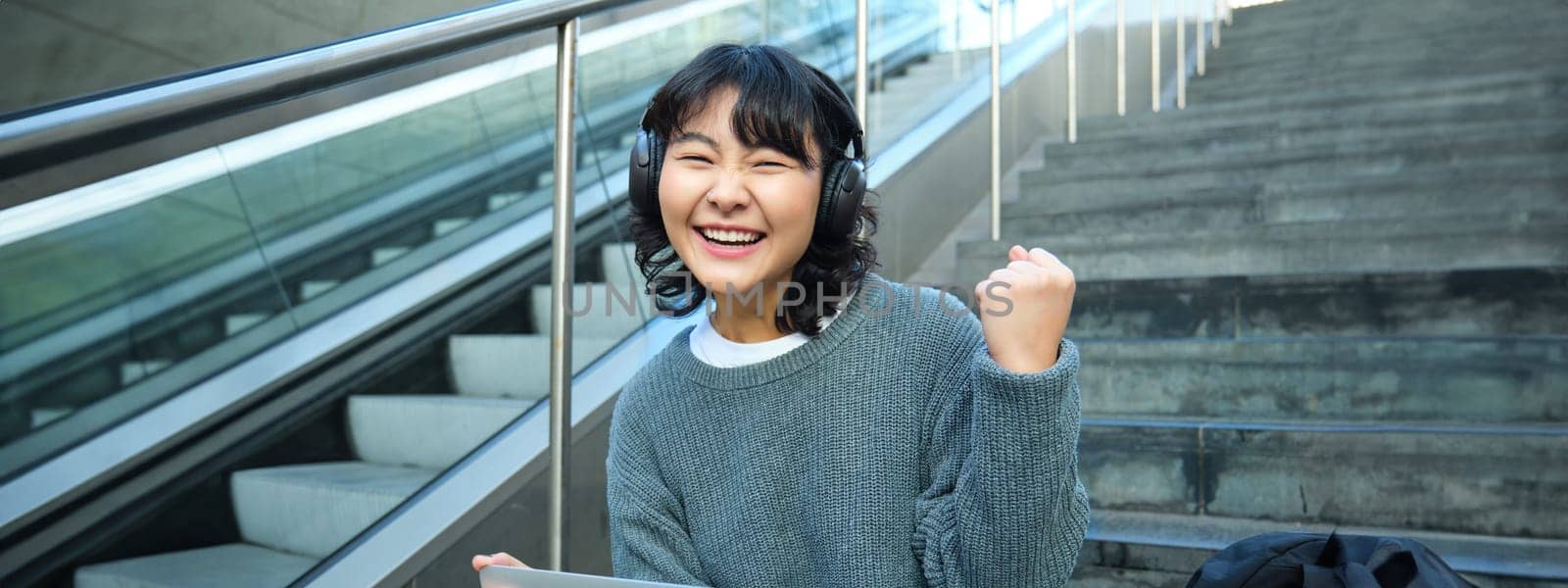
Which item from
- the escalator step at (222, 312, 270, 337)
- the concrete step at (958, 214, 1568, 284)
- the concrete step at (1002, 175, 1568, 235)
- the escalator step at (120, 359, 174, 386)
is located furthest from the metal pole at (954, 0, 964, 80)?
the escalator step at (120, 359, 174, 386)

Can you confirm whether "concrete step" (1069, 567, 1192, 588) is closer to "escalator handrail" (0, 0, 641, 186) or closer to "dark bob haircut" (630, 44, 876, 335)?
"dark bob haircut" (630, 44, 876, 335)

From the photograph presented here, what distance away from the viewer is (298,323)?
197 cm

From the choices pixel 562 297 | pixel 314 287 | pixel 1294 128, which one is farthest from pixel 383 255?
pixel 1294 128

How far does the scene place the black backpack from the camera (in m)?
0.88

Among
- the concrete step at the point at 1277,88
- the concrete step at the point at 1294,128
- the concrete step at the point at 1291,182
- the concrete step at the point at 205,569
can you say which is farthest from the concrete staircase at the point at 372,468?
the concrete step at the point at 1277,88

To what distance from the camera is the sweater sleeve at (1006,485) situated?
2.33 ft

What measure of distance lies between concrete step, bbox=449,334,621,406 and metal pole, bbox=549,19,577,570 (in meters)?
0.72

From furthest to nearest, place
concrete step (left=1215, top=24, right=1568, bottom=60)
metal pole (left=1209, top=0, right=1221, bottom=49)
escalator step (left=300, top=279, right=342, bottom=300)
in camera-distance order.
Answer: metal pole (left=1209, top=0, right=1221, bottom=49) → concrete step (left=1215, top=24, right=1568, bottom=60) → escalator step (left=300, top=279, right=342, bottom=300)

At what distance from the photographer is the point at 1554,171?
2.33 metres

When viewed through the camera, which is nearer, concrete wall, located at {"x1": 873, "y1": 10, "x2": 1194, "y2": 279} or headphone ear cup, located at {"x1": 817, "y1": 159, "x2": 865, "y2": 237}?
headphone ear cup, located at {"x1": 817, "y1": 159, "x2": 865, "y2": 237}

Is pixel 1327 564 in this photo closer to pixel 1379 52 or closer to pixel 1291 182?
pixel 1291 182

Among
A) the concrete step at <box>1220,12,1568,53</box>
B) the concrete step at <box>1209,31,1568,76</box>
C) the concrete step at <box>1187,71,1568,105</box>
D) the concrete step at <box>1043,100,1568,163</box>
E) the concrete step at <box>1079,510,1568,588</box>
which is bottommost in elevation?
the concrete step at <box>1079,510,1568,588</box>

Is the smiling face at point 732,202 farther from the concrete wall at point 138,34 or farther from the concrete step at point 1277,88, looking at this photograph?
the concrete step at point 1277,88

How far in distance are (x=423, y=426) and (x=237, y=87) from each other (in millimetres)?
1162
